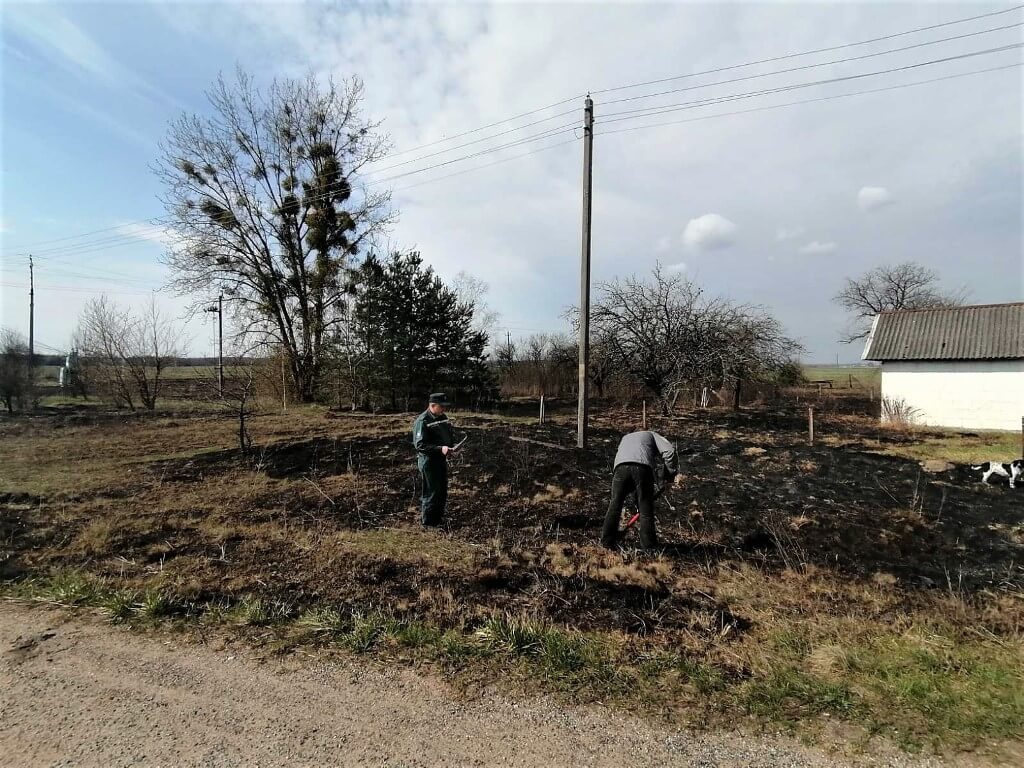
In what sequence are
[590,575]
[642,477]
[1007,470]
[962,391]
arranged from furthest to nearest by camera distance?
1. [962,391]
2. [1007,470]
3. [642,477]
4. [590,575]

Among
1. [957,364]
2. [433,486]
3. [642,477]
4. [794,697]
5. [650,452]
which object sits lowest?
[794,697]

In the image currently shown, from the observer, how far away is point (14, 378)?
66.3ft

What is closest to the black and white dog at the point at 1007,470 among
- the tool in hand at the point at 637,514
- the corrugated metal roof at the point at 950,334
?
the tool in hand at the point at 637,514

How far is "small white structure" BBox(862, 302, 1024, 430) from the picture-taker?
18016 mm

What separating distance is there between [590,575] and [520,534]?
1.47 m

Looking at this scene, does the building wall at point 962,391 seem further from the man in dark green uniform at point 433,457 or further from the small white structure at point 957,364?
the man in dark green uniform at point 433,457

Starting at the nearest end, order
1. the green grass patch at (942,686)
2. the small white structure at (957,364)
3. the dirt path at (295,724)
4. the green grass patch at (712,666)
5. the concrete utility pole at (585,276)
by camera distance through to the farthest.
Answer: the dirt path at (295,724), the green grass patch at (942,686), the green grass patch at (712,666), the concrete utility pole at (585,276), the small white structure at (957,364)

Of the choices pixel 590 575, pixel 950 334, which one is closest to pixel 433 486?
pixel 590 575

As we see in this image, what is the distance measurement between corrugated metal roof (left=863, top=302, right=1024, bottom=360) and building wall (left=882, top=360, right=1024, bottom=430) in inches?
14.0

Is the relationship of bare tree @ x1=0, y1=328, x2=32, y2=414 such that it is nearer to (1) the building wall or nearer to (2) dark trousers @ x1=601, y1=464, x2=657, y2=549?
(2) dark trousers @ x1=601, y1=464, x2=657, y2=549

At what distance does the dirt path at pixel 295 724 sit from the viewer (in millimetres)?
2344

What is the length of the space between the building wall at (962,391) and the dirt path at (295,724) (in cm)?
2217

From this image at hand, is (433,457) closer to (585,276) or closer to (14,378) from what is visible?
(585,276)

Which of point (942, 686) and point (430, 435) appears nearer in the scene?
point (942, 686)
